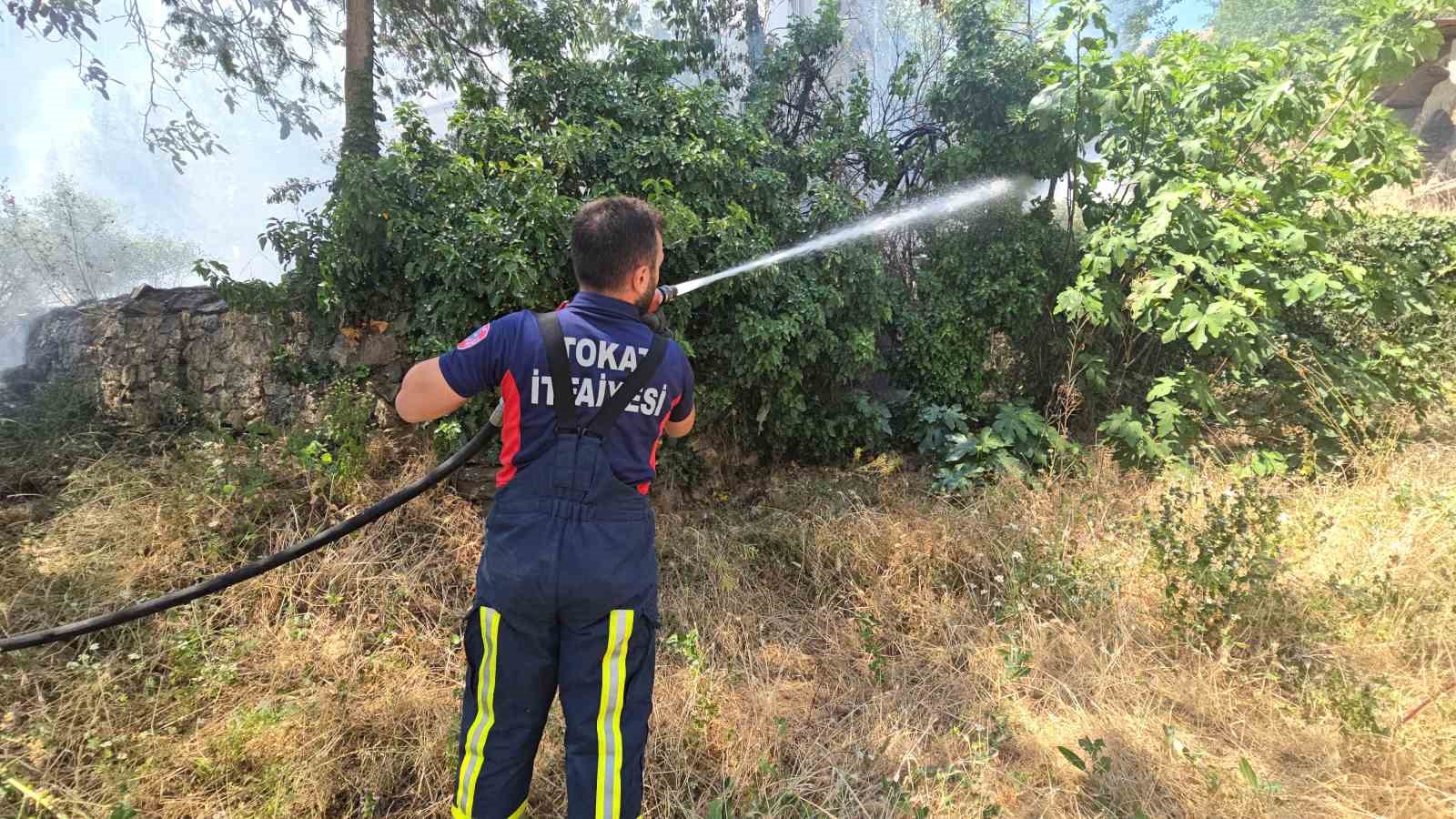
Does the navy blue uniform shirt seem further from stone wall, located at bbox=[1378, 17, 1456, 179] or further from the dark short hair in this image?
stone wall, located at bbox=[1378, 17, 1456, 179]

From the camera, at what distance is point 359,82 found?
179 inches

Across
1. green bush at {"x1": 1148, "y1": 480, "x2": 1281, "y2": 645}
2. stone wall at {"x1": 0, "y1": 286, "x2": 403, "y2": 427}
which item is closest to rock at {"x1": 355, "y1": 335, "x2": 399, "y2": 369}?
stone wall at {"x1": 0, "y1": 286, "x2": 403, "y2": 427}

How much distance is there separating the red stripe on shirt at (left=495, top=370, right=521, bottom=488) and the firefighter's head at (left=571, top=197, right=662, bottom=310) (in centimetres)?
35

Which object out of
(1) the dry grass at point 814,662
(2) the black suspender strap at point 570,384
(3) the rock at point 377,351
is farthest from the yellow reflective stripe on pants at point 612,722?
(3) the rock at point 377,351

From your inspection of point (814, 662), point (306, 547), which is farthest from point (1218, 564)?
point (306, 547)

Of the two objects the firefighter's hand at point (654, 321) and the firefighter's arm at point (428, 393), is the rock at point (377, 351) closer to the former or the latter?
the firefighter's arm at point (428, 393)

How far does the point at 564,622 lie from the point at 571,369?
2.23 feet

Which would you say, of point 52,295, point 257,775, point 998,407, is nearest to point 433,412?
point 257,775

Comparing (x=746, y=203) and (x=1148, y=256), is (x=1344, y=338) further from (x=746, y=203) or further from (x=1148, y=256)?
(x=746, y=203)

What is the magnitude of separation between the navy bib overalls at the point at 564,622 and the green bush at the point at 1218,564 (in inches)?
98.2

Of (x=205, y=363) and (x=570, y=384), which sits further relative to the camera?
(x=205, y=363)

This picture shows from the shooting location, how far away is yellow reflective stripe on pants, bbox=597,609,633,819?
5.64ft

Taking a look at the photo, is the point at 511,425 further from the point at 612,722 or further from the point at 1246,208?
the point at 1246,208

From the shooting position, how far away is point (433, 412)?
1.79 meters
